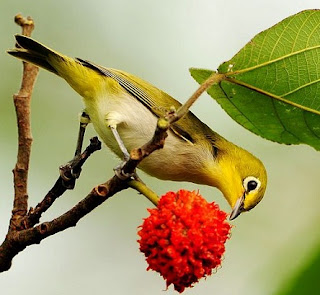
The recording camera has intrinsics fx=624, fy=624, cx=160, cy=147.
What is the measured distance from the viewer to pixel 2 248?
3031 millimetres

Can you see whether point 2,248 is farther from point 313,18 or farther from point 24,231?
point 313,18

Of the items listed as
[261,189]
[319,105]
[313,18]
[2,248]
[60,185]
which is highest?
[313,18]

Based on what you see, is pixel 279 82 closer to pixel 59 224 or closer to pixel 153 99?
pixel 59 224

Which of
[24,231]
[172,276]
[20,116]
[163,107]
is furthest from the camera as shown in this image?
[163,107]

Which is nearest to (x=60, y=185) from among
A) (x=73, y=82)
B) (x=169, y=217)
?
(x=169, y=217)

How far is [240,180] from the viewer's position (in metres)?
4.80

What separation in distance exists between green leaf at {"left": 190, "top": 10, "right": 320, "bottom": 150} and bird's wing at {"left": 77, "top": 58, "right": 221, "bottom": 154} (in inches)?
51.0

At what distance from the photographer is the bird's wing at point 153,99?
15.9 feet

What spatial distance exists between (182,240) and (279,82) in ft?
3.82

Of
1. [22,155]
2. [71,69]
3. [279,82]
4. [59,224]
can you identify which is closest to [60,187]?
[22,155]

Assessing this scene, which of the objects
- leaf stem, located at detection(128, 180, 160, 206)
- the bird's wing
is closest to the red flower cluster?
leaf stem, located at detection(128, 180, 160, 206)

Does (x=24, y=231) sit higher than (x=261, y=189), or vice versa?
(x=261, y=189)

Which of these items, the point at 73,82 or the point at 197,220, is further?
the point at 73,82

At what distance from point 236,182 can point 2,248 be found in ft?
7.33
